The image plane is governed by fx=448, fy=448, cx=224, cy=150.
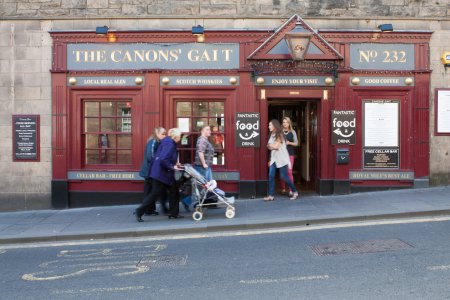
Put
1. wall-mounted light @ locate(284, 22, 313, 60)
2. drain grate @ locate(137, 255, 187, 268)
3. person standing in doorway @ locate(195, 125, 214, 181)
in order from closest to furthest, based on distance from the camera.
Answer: drain grate @ locate(137, 255, 187, 268) < person standing in doorway @ locate(195, 125, 214, 181) < wall-mounted light @ locate(284, 22, 313, 60)

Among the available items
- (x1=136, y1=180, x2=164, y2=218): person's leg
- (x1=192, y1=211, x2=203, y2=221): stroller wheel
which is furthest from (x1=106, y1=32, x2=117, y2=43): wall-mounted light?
(x1=192, y1=211, x2=203, y2=221): stroller wheel

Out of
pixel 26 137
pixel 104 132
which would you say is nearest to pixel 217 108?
pixel 104 132

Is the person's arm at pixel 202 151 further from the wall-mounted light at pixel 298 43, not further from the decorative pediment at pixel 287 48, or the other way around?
the wall-mounted light at pixel 298 43

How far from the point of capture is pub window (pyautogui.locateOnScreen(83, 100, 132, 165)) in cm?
1105

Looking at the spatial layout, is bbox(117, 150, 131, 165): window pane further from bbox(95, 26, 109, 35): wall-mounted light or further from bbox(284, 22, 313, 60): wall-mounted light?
bbox(284, 22, 313, 60): wall-mounted light

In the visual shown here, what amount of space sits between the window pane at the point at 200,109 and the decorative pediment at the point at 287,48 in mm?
1614

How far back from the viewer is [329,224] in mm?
8180

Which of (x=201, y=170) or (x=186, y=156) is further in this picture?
(x=186, y=156)

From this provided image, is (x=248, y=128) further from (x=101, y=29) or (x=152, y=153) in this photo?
(x=101, y=29)

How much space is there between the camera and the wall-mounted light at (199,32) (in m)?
10.6

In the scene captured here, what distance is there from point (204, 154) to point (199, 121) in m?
1.80

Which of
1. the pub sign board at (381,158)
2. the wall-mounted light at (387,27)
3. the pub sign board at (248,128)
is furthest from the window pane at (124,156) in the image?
the wall-mounted light at (387,27)

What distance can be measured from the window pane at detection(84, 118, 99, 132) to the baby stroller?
352cm

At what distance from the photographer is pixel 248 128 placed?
10.7 meters
